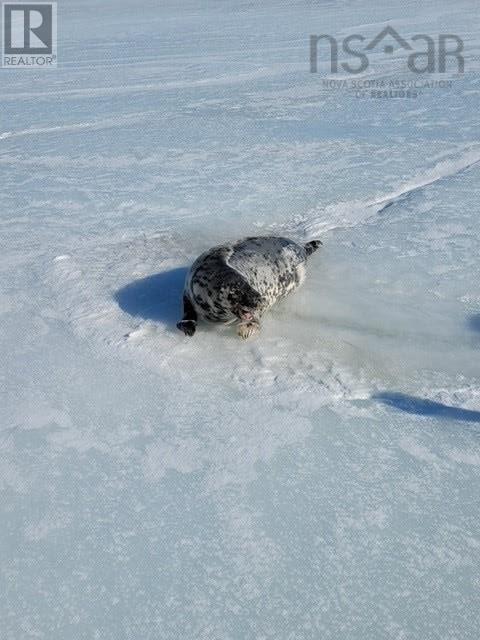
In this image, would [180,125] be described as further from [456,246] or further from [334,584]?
[334,584]

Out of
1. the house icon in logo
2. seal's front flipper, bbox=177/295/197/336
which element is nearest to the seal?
seal's front flipper, bbox=177/295/197/336

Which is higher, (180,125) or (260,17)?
(260,17)

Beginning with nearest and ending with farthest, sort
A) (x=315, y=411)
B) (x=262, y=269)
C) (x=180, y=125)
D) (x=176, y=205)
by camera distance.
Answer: (x=315, y=411) → (x=262, y=269) → (x=176, y=205) → (x=180, y=125)

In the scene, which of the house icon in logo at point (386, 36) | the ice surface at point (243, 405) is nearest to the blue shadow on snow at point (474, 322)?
the ice surface at point (243, 405)

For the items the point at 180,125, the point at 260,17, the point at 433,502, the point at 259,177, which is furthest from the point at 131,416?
the point at 260,17

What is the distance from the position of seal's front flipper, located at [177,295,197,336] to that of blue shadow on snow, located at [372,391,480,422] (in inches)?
39.8

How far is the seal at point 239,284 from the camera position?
334 centimetres

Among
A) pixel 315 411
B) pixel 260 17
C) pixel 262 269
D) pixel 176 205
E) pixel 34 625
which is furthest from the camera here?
pixel 260 17

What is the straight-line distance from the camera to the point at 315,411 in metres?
2.84

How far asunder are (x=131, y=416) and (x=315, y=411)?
2.59 ft

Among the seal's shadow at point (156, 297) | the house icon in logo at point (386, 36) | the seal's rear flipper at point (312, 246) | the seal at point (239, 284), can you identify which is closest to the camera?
the seal at point (239, 284)

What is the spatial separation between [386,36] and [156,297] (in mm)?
12346

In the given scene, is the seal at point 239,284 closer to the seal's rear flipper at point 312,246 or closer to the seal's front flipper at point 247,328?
the seal's front flipper at point 247,328

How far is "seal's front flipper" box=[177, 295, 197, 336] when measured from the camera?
3.40 meters
